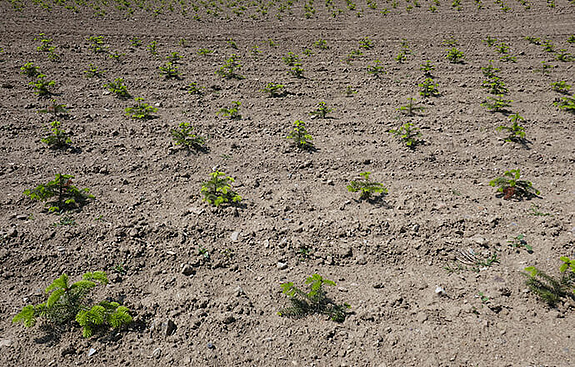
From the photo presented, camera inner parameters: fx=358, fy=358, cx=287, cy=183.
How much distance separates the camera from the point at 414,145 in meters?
7.23

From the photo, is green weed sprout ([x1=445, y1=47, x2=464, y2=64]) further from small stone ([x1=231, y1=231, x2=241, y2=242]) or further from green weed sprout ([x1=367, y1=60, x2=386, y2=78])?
small stone ([x1=231, y1=231, x2=241, y2=242])

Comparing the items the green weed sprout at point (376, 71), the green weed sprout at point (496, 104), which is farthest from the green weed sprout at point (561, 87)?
the green weed sprout at point (376, 71)

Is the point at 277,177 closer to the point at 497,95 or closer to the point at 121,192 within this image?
the point at 121,192

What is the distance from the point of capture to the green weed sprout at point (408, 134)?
7164 mm

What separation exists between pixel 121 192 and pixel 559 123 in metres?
9.11

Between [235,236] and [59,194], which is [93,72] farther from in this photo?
[235,236]

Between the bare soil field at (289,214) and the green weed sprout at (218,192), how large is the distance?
0.66 ft

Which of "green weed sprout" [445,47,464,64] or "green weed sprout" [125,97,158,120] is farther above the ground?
"green weed sprout" [445,47,464,64]

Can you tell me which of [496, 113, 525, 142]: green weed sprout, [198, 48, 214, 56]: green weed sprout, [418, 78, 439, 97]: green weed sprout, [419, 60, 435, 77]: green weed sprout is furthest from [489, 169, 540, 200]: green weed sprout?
[198, 48, 214, 56]: green weed sprout

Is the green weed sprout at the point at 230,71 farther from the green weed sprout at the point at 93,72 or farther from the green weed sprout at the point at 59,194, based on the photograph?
the green weed sprout at the point at 59,194

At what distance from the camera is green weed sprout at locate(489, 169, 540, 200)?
5504 mm

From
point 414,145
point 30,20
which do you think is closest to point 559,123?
point 414,145

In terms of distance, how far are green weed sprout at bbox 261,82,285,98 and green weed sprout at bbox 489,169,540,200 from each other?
5.74 m

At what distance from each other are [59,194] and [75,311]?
236 cm
